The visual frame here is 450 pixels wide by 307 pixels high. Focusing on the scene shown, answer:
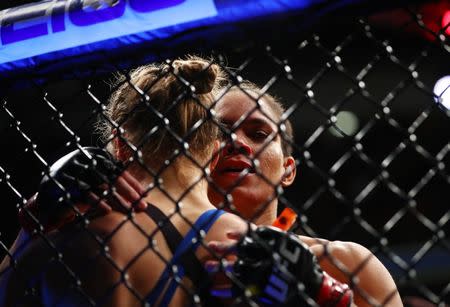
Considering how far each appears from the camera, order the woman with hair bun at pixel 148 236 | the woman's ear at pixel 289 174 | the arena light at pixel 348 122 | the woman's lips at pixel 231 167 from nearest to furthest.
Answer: the woman with hair bun at pixel 148 236, the woman's lips at pixel 231 167, the woman's ear at pixel 289 174, the arena light at pixel 348 122

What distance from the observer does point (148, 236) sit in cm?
107

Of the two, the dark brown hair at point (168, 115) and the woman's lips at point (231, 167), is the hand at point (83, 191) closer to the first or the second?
the dark brown hair at point (168, 115)

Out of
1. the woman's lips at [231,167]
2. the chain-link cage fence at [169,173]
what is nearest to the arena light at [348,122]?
the woman's lips at [231,167]

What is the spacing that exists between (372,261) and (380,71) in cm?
488

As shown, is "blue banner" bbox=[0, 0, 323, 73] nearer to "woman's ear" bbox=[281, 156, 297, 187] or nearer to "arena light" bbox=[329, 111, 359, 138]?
"woman's ear" bbox=[281, 156, 297, 187]

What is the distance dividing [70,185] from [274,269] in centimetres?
48

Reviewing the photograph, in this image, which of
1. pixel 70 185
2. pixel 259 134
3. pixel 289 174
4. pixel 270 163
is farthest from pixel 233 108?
pixel 70 185

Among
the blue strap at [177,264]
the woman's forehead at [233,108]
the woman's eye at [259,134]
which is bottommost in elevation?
the woman's eye at [259,134]

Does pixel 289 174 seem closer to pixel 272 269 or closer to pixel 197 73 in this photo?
pixel 197 73

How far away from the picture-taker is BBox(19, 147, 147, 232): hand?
1.15 meters

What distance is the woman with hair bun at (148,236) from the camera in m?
1.12

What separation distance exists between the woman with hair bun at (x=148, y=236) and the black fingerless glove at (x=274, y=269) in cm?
11

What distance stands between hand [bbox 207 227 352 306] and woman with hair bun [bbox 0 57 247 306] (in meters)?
0.10

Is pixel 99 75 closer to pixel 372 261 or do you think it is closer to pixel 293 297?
pixel 293 297
